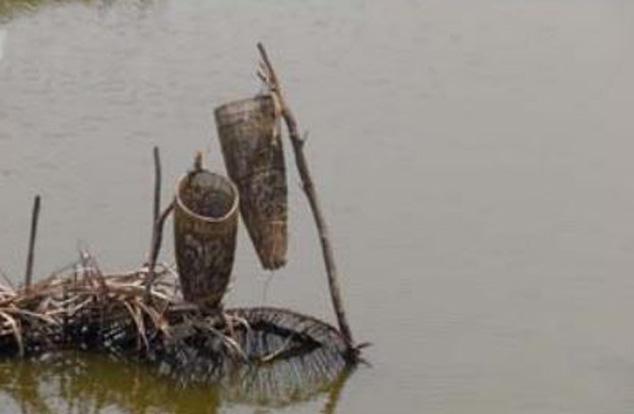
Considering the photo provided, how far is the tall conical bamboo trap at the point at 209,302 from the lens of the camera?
839cm

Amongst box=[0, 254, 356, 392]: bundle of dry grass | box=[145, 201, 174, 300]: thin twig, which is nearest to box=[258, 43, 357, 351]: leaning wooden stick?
box=[0, 254, 356, 392]: bundle of dry grass

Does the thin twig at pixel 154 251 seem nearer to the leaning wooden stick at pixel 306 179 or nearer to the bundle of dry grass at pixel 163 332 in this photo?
the bundle of dry grass at pixel 163 332

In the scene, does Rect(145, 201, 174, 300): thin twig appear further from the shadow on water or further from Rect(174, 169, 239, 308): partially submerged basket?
the shadow on water

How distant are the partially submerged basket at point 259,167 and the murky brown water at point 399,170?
96 centimetres

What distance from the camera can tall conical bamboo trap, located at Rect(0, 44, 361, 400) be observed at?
839 cm

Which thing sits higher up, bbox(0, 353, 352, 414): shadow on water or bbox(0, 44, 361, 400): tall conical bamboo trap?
bbox(0, 44, 361, 400): tall conical bamboo trap

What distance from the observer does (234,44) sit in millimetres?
18109

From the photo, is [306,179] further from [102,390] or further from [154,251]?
[102,390]

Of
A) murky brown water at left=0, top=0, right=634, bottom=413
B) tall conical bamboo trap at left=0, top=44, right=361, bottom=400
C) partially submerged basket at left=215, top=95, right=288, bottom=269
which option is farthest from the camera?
murky brown water at left=0, top=0, right=634, bottom=413

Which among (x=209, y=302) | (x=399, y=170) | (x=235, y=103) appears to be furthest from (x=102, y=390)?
(x=399, y=170)

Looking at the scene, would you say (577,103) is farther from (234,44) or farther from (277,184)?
(277,184)

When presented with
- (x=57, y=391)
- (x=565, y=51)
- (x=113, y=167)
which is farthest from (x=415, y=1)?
(x=57, y=391)

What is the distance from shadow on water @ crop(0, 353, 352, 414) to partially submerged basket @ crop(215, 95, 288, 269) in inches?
33.0

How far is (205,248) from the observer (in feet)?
27.2
